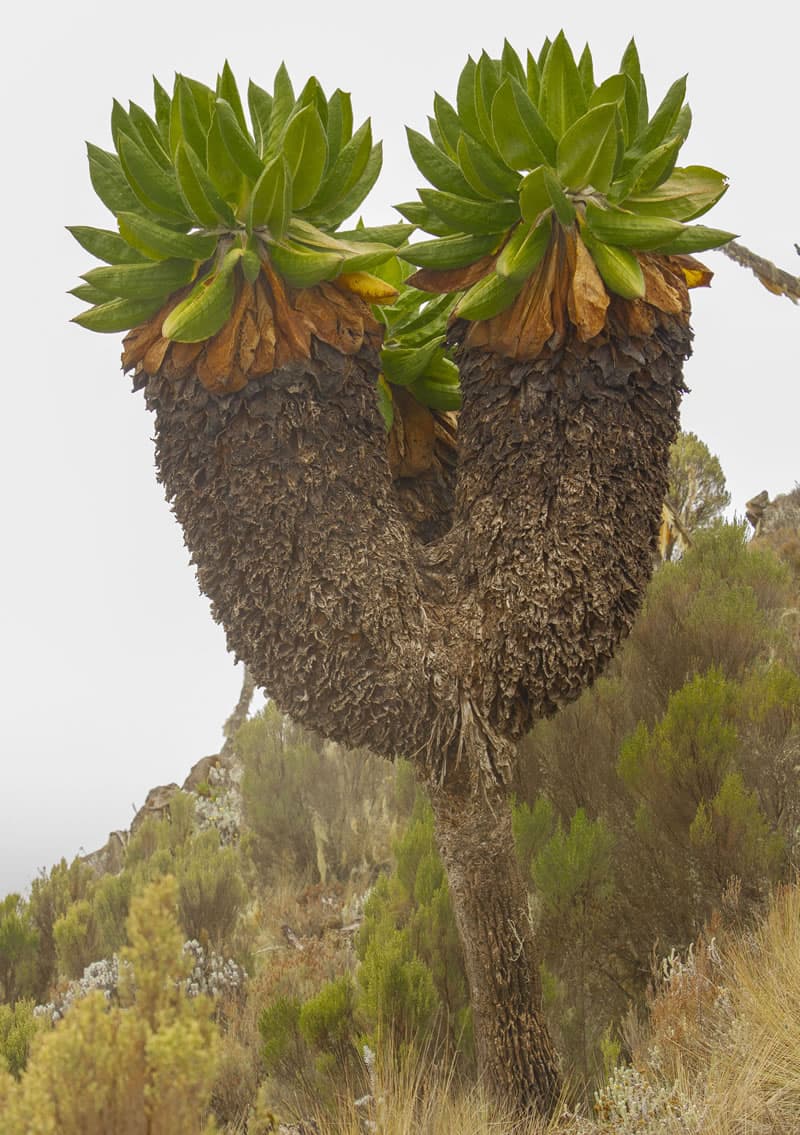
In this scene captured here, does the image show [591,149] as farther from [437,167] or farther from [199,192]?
[199,192]

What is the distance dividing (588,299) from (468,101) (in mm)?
799

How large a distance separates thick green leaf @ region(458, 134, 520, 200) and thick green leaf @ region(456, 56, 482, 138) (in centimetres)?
12

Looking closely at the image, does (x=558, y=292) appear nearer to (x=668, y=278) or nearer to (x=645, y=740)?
(x=668, y=278)

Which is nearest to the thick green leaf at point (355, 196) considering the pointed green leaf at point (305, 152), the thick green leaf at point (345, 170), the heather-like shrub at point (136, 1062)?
the thick green leaf at point (345, 170)

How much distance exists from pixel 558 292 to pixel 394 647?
1144mm

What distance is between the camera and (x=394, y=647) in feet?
7.75

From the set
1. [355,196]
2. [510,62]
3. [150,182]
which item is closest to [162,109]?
[150,182]

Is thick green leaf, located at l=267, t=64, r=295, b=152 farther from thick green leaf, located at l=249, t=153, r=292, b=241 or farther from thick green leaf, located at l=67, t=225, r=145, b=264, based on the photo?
thick green leaf, located at l=67, t=225, r=145, b=264

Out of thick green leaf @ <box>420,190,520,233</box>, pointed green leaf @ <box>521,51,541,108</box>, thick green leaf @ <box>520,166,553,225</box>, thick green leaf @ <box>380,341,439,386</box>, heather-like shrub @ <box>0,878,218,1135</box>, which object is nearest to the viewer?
heather-like shrub @ <box>0,878,218,1135</box>

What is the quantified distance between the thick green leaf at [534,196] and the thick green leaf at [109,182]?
44.4 inches

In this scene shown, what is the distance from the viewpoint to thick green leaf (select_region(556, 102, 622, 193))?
2135 mm

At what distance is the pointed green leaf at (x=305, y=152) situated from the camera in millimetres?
2170

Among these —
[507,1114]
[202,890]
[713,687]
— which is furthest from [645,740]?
[202,890]

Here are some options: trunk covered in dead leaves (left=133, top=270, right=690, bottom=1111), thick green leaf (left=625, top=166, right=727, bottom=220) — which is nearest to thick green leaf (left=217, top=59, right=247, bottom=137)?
trunk covered in dead leaves (left=133, top=270, right=690, bottom=1111)
